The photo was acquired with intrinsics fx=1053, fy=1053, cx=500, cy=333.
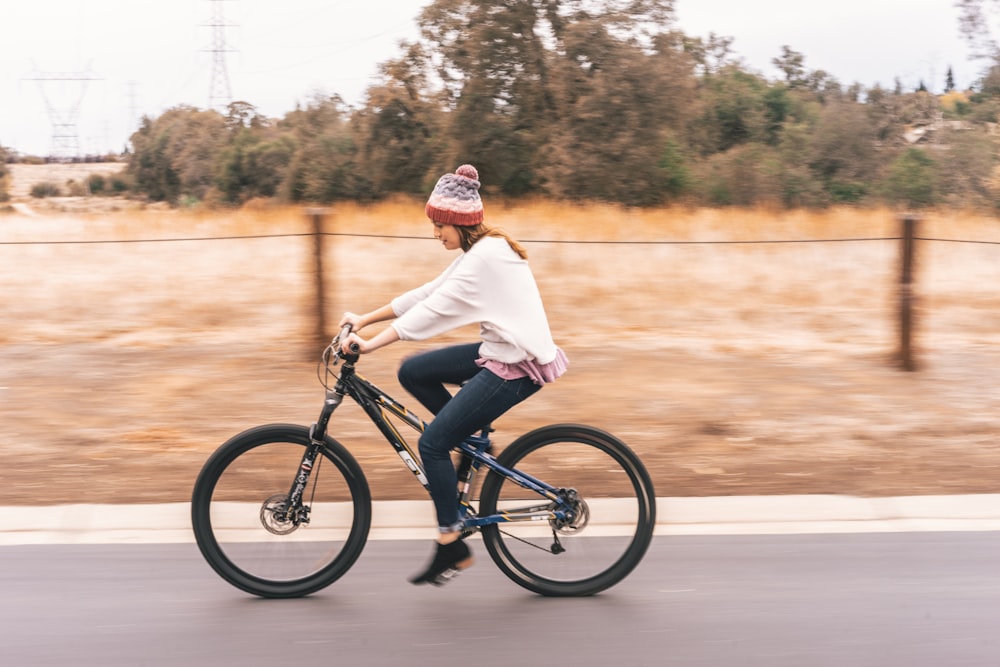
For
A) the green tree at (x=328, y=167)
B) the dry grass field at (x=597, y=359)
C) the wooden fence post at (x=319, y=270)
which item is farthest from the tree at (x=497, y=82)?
the wooden fence post at (x=319, y=270)

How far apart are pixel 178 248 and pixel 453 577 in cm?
1254

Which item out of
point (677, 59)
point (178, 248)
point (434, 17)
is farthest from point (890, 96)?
point (178, 248)

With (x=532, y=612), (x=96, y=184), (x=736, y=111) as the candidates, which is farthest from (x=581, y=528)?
(x=96, y=184)

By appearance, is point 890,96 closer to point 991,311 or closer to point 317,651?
point 991,311

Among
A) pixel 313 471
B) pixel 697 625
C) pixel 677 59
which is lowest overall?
pixel 697 625

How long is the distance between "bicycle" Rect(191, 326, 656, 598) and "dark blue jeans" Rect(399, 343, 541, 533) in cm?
11

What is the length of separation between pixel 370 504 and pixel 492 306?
38.1 inches

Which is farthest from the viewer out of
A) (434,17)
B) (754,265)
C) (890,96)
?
(890,96)

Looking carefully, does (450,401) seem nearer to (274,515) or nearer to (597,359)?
(274,515)

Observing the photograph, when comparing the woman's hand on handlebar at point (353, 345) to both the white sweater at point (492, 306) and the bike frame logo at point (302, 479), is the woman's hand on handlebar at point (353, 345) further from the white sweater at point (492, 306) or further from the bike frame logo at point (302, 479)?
the bike frame logo at point (302, 479)

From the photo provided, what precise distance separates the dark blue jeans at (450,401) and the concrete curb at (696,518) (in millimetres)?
838

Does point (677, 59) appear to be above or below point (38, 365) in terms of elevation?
above

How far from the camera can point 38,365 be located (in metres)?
8.61

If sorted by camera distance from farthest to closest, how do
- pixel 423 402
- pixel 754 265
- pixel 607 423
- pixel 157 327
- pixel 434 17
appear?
pixel 434 17
pixel 754 265
pixel 157 327
pixel 607 423
pixel 423 402
